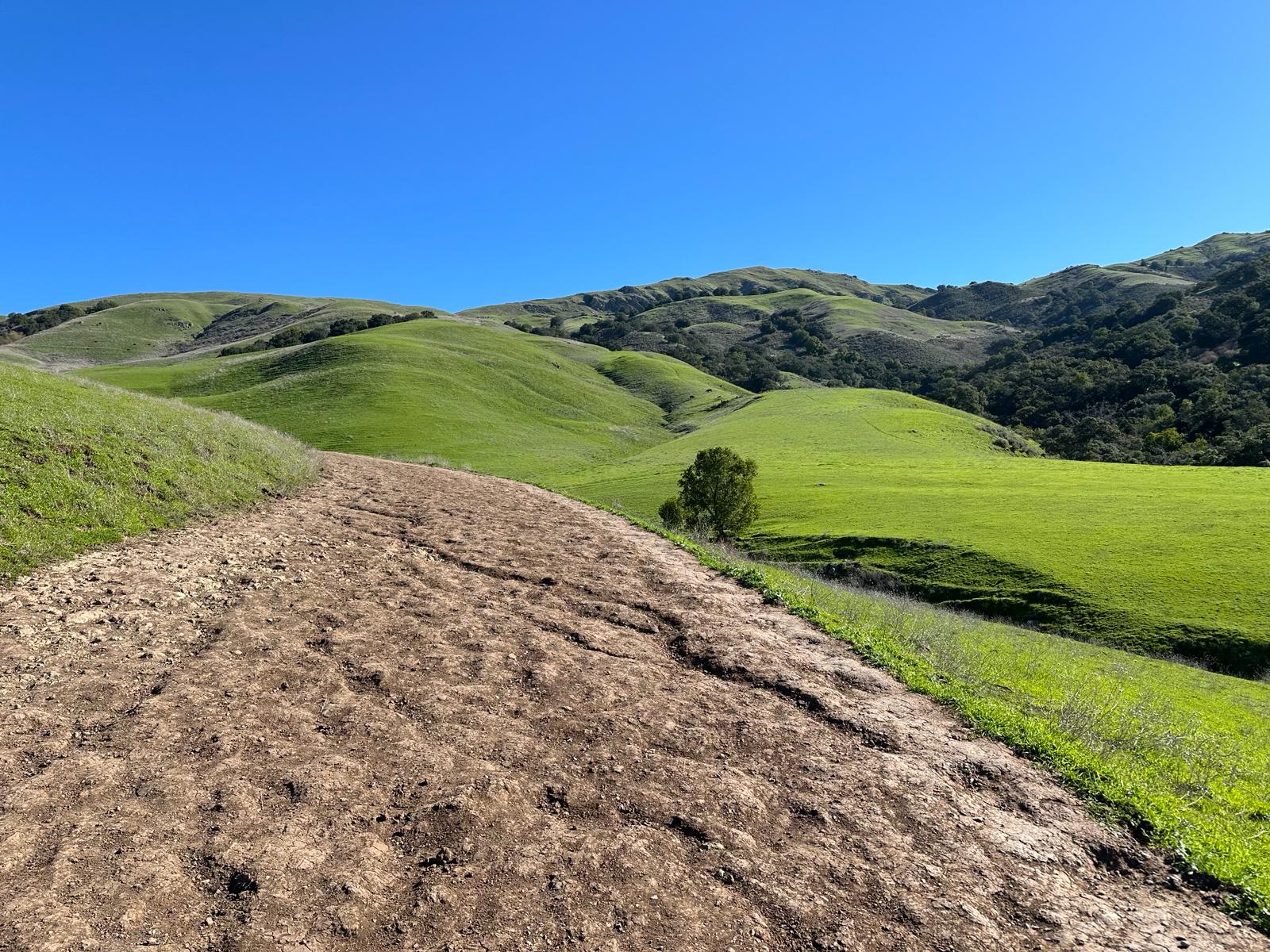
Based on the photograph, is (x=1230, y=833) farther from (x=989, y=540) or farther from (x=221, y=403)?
(x=221, y=403)

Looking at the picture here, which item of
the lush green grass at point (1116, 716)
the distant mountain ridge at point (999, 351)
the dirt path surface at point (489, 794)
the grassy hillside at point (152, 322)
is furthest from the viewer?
the grassy hillside at point (152, 322)

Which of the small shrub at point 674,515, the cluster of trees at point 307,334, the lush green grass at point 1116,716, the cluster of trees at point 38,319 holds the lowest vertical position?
the lush green grass at point 1116,716

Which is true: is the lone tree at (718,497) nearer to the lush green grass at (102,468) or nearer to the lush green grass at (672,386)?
the lush green grass at (102,468)

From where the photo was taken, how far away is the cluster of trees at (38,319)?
13112 centimetres

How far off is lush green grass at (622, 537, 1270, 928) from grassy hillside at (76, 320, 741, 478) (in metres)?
36.7

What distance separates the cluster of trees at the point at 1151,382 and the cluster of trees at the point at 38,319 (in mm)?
185232

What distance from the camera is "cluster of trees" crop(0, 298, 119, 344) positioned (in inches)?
5162

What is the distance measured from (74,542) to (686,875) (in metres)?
11.7

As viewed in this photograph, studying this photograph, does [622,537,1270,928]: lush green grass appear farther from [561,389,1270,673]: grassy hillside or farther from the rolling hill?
the rolling hill

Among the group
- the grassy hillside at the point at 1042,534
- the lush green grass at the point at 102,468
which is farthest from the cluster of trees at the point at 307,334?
the lush green grass at the point at 102,468

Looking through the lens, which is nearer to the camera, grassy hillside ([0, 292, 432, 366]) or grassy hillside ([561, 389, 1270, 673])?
grassy hillside ([561, 389, 1270, 673])

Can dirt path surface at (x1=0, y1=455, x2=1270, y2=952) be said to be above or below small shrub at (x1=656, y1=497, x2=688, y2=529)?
below

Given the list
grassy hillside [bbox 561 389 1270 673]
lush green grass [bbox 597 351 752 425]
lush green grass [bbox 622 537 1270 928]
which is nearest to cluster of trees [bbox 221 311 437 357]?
lush green grass [bbox 597 351 752 425]

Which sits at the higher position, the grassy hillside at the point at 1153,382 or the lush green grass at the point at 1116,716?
the grassy hillside at the point at 1153,382
